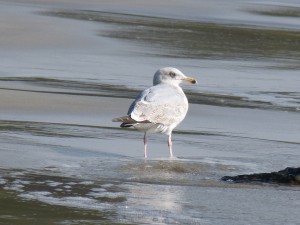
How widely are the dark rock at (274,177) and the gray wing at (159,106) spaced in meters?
1.43

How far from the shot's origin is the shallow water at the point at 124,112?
7.52 metres

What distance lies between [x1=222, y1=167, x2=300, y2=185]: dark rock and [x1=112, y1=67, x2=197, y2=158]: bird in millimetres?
1319

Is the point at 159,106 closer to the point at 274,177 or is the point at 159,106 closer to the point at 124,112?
the point at 274,177

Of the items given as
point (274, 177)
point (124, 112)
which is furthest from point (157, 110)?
point (124, 112)

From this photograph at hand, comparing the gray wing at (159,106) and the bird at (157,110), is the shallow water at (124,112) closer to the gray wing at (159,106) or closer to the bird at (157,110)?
the bird at (157,110)

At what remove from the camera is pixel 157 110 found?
9906 mm

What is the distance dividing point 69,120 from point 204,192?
366 cm

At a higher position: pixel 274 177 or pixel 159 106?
pixel 159 106

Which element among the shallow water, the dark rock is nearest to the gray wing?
the shallow water

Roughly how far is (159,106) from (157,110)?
5 centimetres

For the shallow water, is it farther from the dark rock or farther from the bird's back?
the bird's back

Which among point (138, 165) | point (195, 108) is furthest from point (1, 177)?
point (195, 108)

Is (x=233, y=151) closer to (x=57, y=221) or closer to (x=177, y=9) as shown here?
(x=57, y=221)

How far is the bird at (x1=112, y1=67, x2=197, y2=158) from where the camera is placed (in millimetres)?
9641
